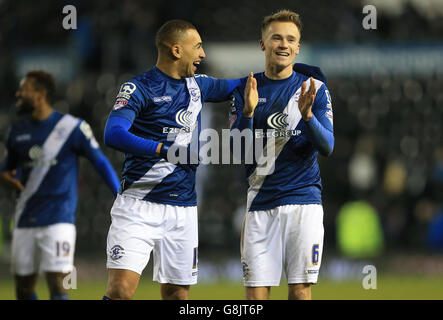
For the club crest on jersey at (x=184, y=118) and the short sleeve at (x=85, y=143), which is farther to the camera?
the short sleeve at (x=85, y=143)

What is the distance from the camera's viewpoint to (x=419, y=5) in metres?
18.0

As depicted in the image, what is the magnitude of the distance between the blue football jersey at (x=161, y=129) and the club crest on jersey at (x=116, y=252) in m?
0.42

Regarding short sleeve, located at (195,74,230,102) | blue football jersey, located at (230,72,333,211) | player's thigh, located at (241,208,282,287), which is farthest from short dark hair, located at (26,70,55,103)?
player's thigh, located at (241,208,282,287)

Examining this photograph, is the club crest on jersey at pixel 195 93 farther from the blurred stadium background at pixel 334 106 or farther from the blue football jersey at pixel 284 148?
the blurred stadium background at pixel 334 106

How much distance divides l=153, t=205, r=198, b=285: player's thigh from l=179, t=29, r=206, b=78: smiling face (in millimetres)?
1074

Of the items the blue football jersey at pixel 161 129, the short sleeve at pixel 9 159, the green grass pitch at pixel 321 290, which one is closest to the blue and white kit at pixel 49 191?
the short sleeve at pixel 9 159

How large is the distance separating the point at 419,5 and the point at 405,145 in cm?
369

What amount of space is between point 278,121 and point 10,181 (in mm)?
2975

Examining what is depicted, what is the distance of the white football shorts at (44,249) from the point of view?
721 centimetres

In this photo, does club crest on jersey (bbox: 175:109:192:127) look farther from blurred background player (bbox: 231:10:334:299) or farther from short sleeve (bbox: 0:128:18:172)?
short sleeve (bbox: 0:128:18:172)

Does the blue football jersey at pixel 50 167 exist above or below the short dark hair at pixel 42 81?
below

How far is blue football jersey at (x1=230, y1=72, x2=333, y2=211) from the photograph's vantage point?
18.8 feet
